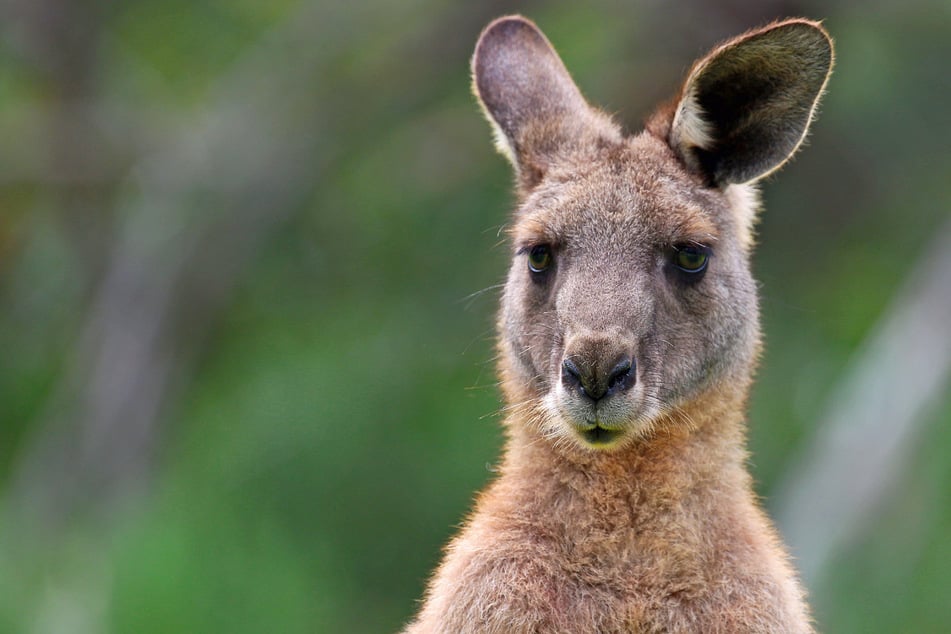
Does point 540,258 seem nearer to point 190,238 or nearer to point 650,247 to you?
point 650,247

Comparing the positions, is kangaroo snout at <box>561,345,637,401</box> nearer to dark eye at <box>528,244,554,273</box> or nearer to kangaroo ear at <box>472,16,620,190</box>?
dark eye at <box>528,244,554,273</box>

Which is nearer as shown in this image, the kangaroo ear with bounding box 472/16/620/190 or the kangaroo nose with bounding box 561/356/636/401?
the kangaroo nose with bounding box 561/356/636/401

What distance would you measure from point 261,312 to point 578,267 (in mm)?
8858

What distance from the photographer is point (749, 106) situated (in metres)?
5.22

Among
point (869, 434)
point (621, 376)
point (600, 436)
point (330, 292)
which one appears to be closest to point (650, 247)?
point (621, 376)

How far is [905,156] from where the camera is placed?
41.5 ft

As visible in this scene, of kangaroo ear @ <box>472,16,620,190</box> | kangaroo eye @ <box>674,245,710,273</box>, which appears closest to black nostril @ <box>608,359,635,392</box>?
kangaroo eye @ <box>674,245,710,273</box>

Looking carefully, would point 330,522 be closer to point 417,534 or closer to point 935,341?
point 417,534

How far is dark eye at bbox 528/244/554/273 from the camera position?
5066mm

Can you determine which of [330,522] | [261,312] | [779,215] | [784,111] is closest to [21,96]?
[261,312]

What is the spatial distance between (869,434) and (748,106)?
16.9 ft

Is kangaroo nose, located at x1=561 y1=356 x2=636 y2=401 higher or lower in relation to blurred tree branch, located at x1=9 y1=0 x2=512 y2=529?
higher

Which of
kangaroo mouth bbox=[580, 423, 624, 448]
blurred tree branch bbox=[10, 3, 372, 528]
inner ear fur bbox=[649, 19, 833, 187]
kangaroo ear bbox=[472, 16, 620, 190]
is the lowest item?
blurred tree branch bbox=[10, 3, 372, 528]

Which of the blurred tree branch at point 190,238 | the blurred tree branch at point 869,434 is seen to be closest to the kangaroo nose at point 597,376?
the blurred tree branch at point 869,434
